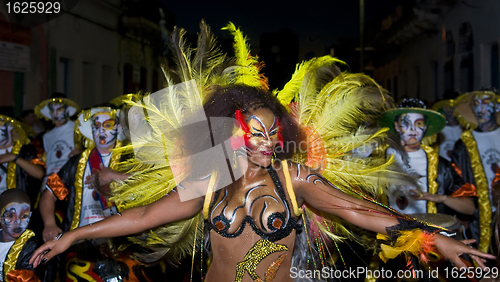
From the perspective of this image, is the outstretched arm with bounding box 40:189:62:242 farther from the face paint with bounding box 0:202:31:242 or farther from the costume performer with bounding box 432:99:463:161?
the costume performer with bounding box 432:99:463:161

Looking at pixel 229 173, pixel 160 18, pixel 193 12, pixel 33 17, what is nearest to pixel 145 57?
pixel 160 18

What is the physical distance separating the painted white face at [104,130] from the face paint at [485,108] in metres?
3.95

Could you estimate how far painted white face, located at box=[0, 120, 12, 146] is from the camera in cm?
544

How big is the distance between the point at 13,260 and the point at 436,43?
10870 millimetres

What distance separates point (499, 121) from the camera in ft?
18.2

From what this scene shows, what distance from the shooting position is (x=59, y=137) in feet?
20.9

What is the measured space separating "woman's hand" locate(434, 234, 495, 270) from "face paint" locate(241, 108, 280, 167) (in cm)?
95

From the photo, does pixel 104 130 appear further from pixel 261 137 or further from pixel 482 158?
pixel 482 158

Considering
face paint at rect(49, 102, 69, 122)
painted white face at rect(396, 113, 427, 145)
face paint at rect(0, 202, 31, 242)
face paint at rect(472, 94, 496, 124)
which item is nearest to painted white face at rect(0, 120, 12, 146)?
face paint at rect(49, 102, 69, 122)

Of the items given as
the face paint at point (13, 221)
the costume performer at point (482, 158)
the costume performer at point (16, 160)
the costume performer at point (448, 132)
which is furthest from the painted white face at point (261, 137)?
the costume performer at point (448, 132)

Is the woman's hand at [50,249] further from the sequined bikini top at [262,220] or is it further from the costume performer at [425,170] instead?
the costume performer at [425,170]

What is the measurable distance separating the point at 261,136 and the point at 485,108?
3806mm

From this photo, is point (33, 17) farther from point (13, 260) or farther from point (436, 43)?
point (436, 43)

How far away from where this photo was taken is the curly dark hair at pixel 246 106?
108 inches
